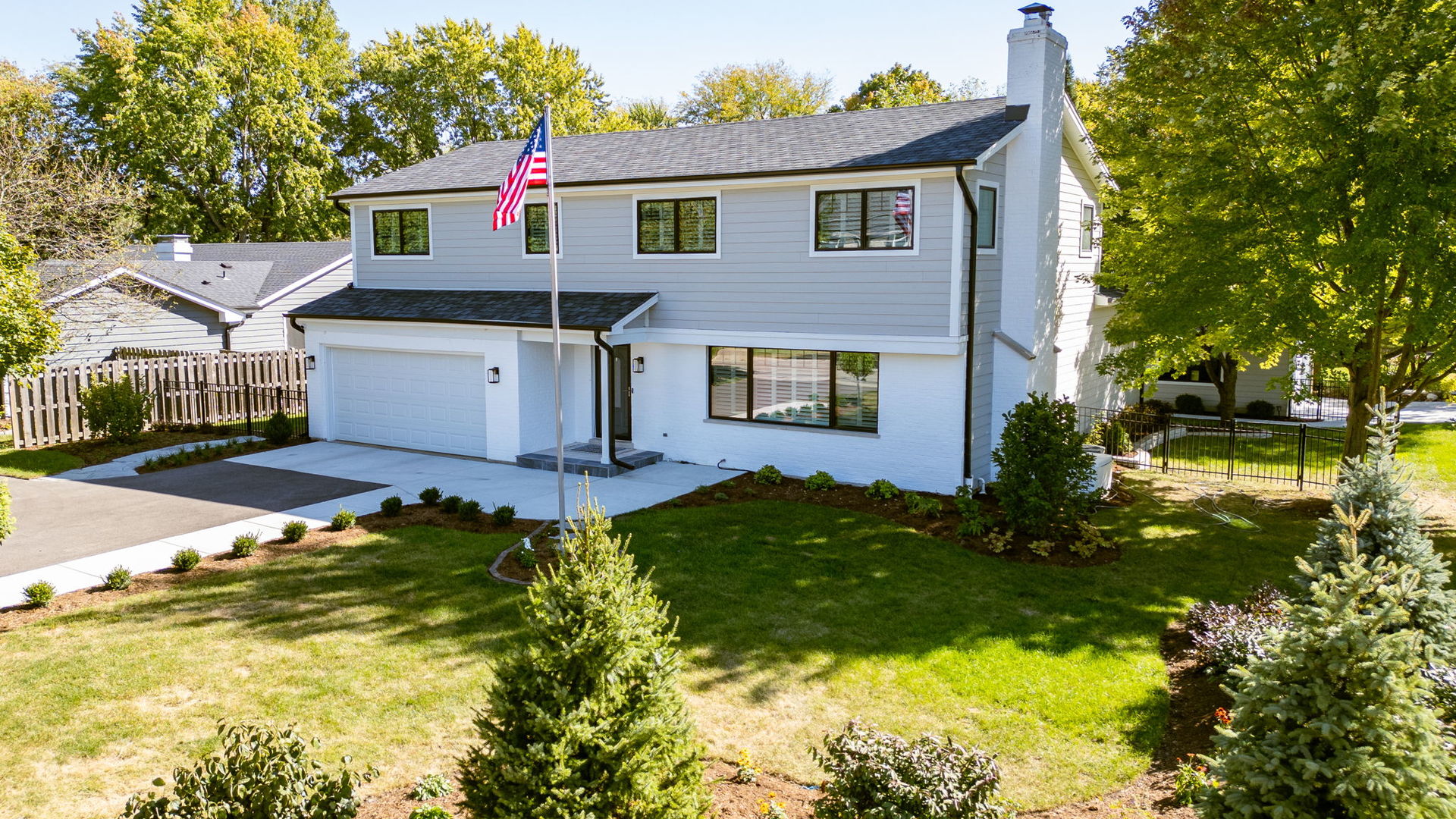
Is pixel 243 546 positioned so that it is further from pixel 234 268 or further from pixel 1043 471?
pixel 234 268

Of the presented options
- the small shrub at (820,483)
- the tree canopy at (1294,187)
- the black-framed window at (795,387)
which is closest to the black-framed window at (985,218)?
the tree canopy at (1294,187)

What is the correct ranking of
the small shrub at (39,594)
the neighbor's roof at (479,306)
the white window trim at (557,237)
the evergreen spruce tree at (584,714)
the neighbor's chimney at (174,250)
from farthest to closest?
the neighbor's chimney at (174,250), the white window trim at (557,237), the neighbor's roof at (479,306), the small shrub at (39,594), the evergreen spruce tree at (584,714)

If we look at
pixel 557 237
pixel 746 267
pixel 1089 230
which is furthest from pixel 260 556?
pixel 1089 230

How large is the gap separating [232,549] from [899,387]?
1060 cm

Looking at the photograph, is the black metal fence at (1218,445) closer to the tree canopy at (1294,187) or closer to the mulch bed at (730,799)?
the tree canopy at (1294,187)

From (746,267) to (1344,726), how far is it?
13.9 meters

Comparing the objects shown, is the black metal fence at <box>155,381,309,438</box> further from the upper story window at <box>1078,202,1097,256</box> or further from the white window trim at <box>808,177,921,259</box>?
the upper story window at <box>1078,202,1097,256</box>

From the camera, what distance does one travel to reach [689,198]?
1823 cm

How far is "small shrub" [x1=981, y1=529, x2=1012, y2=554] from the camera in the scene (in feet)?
44.8

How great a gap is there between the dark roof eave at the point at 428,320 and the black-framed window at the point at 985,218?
665cm

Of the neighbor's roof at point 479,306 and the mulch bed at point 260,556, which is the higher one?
the neighbor's roof at point 479,306

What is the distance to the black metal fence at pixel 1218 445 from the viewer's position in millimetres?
19406

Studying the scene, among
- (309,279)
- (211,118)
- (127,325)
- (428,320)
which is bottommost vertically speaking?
(127,325)

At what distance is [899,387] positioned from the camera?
16.9 meters
